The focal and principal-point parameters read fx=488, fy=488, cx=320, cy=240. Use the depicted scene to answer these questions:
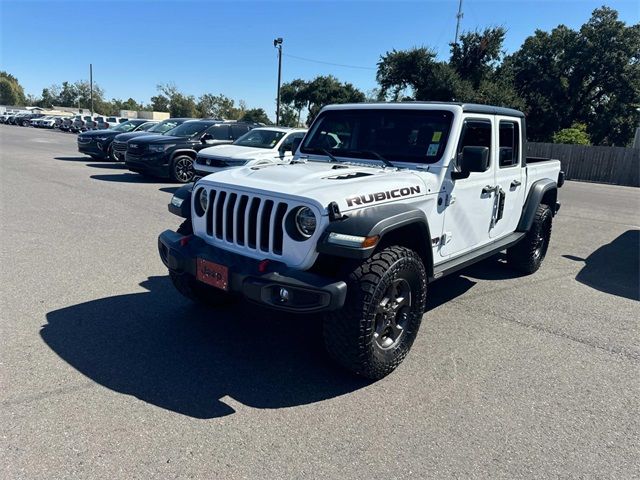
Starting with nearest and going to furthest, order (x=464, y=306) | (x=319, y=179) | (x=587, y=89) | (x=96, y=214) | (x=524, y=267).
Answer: (x=319, y=179)
(x=464, y=306)
(x=524, y=267)
(x=96, y=214)
(x=587, y=89)

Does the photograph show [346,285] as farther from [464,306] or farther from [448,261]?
[464,306]

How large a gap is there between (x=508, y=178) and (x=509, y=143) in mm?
402

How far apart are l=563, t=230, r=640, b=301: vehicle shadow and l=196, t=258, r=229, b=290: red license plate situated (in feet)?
15.8

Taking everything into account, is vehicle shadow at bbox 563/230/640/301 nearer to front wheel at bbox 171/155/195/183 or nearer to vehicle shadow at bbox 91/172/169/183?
front wheel at bbox 171/155/195/183

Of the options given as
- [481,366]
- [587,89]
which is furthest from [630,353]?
[587,89]

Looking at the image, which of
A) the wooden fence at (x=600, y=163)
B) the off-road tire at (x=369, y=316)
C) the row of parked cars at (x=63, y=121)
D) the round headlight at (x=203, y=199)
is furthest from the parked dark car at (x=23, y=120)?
the off-road tire at (x=369, y=316)

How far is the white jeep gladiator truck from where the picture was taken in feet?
10.2

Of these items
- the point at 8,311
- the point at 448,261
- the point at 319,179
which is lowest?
the point at 8,311

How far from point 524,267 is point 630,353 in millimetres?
2172

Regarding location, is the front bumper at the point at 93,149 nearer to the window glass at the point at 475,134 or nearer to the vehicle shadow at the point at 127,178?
the vehicle shadow at the point at 127,178

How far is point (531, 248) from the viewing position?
240 inches

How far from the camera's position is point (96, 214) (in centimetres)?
828

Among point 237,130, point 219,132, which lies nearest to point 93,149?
point 219,132

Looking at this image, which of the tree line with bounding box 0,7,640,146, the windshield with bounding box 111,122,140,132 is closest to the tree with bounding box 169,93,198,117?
the tree line with bounding box 0,7,640,146
